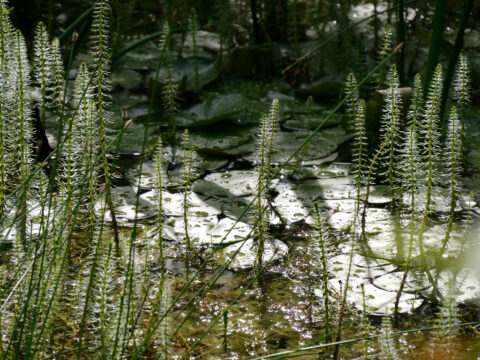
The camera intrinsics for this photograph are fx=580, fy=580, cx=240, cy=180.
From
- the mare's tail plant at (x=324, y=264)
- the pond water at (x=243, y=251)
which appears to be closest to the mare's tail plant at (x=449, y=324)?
the pond water at (x=243, y=251)

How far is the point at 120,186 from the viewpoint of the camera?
2.48 meters

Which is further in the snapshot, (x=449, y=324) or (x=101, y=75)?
(x=101, y=75)

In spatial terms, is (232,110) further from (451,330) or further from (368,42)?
(451,330)

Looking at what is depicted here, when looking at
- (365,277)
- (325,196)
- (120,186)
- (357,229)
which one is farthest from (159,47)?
(365,277)

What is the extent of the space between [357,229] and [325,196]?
0.28 meters

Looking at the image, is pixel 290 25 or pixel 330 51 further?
pixel 290 25

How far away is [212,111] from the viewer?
3158 millimetres

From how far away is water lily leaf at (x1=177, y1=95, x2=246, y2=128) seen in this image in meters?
2.96

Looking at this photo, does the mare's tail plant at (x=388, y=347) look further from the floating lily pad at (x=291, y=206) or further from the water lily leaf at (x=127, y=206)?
the water lily leaf at (x=127, y=206)

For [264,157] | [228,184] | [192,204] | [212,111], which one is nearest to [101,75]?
[264,157]

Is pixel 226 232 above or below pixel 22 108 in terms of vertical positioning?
below

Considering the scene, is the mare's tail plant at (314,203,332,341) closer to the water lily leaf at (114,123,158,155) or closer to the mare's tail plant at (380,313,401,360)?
the mare's tail plant at (380,313,401,360)

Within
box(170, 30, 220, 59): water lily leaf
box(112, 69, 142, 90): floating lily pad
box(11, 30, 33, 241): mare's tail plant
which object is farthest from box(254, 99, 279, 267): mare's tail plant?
box(170, 30, 220, 59): water lily leaf

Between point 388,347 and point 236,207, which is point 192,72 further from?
point 388,347
